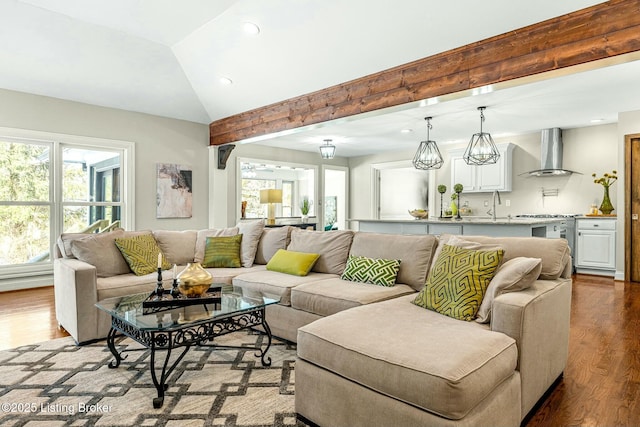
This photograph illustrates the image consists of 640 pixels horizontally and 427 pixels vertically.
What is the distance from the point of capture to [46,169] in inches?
195

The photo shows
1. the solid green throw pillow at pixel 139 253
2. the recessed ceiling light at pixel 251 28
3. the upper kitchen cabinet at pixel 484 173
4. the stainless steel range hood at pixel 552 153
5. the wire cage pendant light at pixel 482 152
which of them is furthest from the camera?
the upper kitchen cabinet at pixel 484 173

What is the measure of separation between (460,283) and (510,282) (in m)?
0.25

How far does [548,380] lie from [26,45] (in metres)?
5.51

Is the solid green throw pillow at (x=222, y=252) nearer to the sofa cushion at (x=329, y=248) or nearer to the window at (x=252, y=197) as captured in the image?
the sofa cushion at (x=329, y=248)

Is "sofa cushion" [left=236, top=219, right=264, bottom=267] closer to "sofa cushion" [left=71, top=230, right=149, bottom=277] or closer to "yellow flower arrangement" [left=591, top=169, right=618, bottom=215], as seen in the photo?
"sofa cushion" [left=71, top=230, right=149, bottom=277]

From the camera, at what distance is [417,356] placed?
150 centimetres

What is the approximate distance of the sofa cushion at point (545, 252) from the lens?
7.37 ft

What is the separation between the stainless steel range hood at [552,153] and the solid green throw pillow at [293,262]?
496 cm

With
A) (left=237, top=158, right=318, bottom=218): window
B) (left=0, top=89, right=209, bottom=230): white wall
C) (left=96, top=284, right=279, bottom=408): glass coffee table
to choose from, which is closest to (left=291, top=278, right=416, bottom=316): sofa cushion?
(left=96, top=284, right=279, bottom=408): glass coffee table

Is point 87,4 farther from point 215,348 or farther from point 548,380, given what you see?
point 548,380

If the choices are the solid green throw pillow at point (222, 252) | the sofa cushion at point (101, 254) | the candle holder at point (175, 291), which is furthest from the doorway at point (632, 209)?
the sofa cushion at point (101, 254)

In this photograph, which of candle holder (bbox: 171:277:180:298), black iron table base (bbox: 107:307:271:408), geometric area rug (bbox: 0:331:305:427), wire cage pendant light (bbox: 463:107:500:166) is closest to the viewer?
geometric area rug (bbox: 0:331:305:427)

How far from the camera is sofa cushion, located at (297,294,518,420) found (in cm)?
138

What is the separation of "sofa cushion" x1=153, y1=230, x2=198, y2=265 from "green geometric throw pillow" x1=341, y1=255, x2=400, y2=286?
5.89 ft
